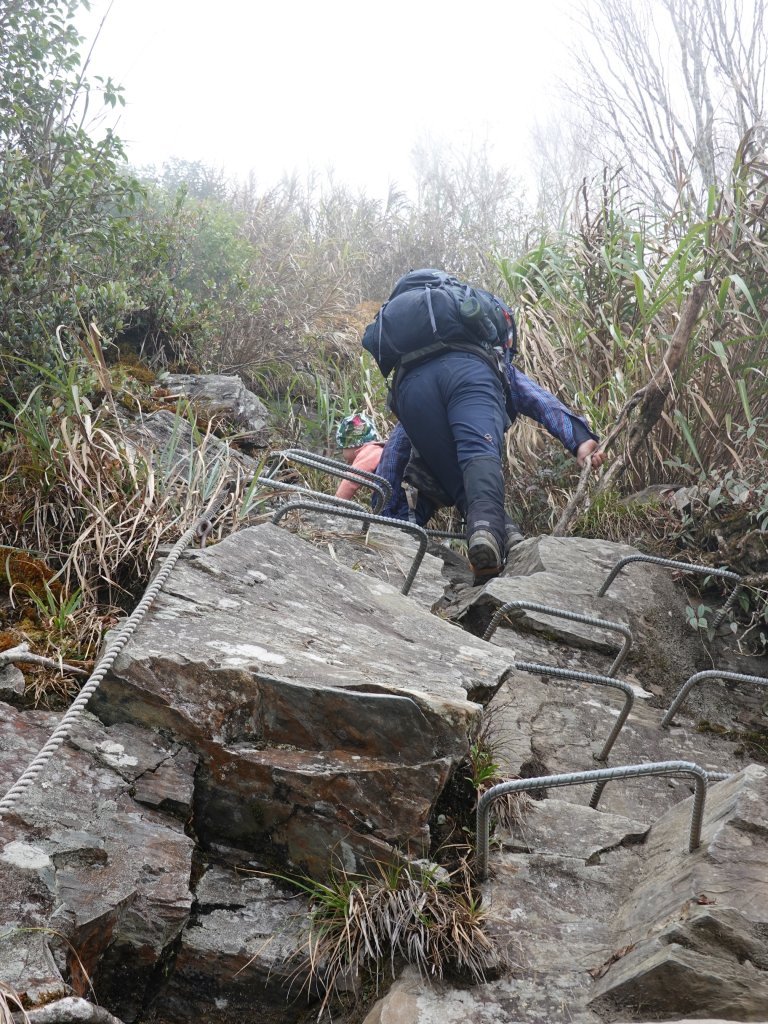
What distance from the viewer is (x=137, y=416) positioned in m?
4.52

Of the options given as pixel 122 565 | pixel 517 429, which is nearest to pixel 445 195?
pixel 517 429

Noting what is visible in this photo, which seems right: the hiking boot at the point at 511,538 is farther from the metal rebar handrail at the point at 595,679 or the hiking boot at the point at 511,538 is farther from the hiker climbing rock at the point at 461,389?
the metal rebar handrail at the point at 595,679

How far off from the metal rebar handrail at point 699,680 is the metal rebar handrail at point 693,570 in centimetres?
63

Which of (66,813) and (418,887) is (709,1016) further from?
(66,813)

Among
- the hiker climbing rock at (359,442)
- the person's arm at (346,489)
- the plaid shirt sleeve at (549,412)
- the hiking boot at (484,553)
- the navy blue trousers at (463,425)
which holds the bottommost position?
the person's arm at (346,489)

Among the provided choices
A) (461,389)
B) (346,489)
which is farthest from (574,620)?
(346,489)

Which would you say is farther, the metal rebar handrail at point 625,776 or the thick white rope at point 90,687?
the metal rebar handrail at point 625,776

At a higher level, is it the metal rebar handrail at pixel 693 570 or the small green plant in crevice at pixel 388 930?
the metal rebar handrail at pixel 693 570

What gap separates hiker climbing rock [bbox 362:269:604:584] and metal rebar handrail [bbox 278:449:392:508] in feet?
1.11

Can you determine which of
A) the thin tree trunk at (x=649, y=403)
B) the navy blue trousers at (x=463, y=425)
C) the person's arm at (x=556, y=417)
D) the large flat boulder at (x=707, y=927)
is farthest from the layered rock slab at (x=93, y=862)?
the thin tree trunk at (x=649, y=403)

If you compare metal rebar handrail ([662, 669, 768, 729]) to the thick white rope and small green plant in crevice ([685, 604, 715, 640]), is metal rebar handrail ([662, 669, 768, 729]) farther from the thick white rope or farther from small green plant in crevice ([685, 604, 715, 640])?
the thick white rope

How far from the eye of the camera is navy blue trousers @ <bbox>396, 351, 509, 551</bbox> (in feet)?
14.8

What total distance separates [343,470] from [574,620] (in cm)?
172

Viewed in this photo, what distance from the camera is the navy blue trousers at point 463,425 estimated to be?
14.8ft
